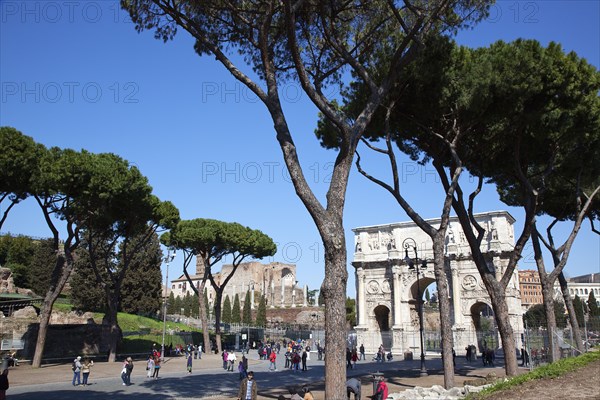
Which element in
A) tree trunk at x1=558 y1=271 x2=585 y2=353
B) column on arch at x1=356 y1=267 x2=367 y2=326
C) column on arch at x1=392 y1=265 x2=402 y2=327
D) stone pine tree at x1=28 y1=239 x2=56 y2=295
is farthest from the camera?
stone pine tree at x1=28 y1=239 x2=56 y2=295

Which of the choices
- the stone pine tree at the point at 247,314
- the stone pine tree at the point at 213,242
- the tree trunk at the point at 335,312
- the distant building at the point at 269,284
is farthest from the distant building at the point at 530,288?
the tree trunk at the point at 335,312

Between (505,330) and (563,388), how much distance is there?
5045 millimetres

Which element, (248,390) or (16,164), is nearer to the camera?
(248,390)

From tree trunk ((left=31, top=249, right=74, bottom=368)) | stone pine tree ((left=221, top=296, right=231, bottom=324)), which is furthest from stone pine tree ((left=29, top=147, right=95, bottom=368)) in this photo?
stone pine tree ((left=221, top=296, right=231, bottom=324))

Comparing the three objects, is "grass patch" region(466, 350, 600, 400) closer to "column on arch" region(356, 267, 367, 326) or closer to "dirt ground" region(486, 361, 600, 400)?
"dirt ground" region(486, 361, 600, 400)

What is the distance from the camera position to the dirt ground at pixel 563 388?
7957 mm

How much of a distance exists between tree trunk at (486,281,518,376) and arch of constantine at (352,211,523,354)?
18767 mm

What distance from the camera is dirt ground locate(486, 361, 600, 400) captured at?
7957 millimetres

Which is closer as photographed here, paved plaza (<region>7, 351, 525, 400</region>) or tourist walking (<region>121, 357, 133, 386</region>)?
paved plaza (<region>7, 351, 525, 400</region>)

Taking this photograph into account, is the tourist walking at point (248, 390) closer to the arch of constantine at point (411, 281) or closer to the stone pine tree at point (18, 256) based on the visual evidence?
the arch of constantine at point (411, 281)

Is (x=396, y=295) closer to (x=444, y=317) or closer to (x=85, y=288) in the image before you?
(x=85, y=288)

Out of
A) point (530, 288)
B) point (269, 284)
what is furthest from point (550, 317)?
point (530, 288)

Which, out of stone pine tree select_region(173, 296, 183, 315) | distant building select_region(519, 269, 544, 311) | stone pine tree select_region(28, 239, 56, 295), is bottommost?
stone pine tree select_region(173, 296, 183, 315)

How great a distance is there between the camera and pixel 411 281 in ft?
122
